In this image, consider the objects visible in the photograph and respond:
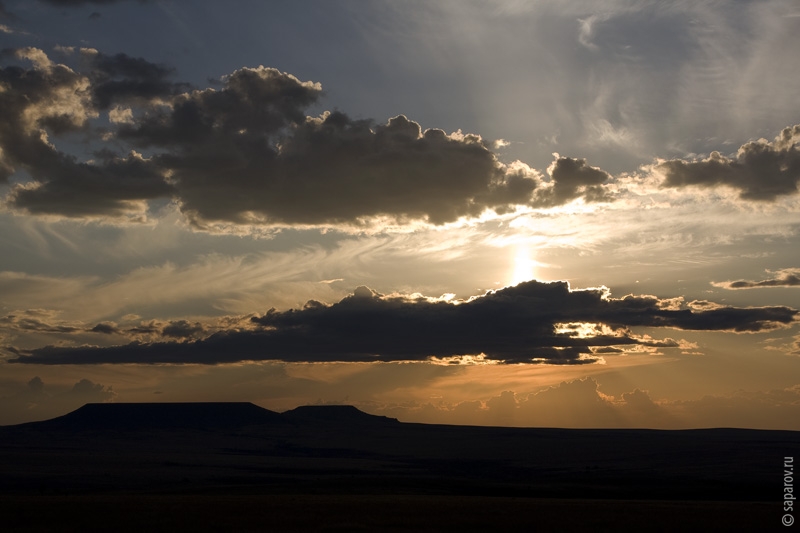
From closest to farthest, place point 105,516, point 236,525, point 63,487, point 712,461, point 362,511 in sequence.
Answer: point 236,525, point 105,516, point 362,511, point 63,487, point 712,461

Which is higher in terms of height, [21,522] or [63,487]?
[21,522]

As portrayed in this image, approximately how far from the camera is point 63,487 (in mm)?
125562

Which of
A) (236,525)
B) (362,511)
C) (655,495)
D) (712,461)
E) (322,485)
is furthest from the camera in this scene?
(712,461)

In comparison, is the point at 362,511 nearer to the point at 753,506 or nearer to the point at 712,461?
the point at 753,506

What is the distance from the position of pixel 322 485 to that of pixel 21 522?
198 feet

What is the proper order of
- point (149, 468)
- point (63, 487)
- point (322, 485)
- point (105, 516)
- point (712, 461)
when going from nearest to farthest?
point (105, 516) → point (322, 485) → point (63, 487) → point (149, 468) → point (712, 461)

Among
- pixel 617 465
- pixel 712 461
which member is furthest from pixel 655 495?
pixel 712 461

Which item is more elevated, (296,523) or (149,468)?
(296,523)

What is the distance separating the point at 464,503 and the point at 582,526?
18549 millimetres

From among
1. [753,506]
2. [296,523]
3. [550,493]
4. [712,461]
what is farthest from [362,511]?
[712,461]

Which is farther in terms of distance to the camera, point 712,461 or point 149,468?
point 712,461

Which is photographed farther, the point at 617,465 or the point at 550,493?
the point at 617,465

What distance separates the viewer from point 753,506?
72.8m

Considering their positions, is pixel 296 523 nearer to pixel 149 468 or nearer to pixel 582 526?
pixel 582 526
